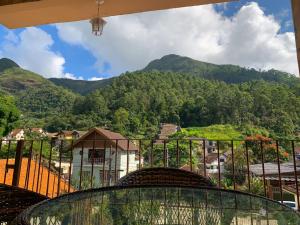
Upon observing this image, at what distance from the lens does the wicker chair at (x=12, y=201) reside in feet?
3.22

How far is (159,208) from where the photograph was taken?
0.83 metres

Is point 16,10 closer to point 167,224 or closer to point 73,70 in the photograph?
point 167,224

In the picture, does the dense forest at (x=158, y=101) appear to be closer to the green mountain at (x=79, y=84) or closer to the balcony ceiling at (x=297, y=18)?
the green mountain at (x=79, y=84)

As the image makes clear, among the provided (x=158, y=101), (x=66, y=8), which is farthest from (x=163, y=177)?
(x=158, y=101)

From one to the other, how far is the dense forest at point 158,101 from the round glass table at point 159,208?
17.0 meters

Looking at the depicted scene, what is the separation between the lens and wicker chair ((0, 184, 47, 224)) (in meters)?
0.98

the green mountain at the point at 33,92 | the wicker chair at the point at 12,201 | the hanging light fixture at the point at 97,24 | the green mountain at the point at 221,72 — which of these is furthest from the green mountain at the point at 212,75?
the wicker chair at the point at 12,201

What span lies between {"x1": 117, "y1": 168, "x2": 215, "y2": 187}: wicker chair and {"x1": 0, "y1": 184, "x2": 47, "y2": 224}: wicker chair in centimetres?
47

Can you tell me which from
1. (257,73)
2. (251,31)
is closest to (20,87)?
(257,73)

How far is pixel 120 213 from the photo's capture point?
78cm

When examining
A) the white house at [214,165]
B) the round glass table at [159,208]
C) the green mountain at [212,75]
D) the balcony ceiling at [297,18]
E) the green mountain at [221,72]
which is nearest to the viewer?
the round glass table at [159,208]

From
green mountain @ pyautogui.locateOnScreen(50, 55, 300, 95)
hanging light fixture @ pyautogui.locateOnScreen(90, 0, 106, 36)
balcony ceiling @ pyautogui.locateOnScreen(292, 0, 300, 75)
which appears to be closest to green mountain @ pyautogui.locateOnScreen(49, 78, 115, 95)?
green mountain @ pyautogui.locateOnScreen(50, 55, 300, 95)

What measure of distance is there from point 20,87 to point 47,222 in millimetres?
31060

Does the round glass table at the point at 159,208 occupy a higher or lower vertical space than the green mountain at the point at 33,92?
lower
